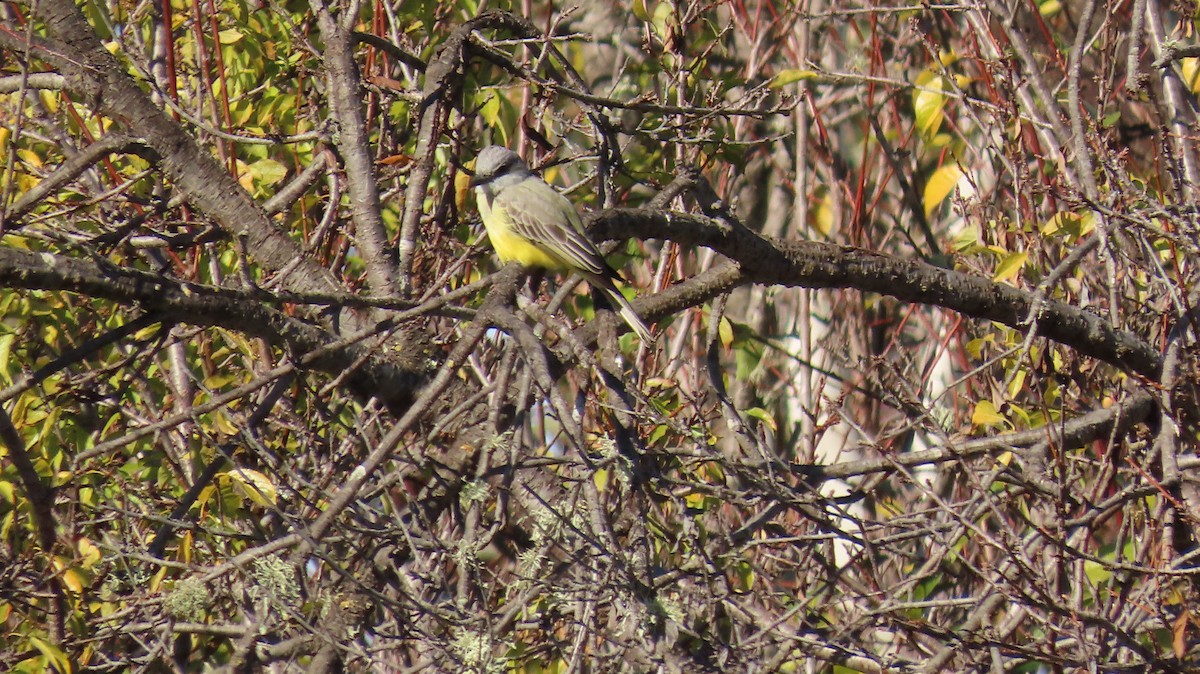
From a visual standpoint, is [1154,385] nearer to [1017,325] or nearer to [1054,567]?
[1017,325]

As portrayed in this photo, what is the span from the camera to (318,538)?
2.39 meters

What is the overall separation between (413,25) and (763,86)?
178 cm

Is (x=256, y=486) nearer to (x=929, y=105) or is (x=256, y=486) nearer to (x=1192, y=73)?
(x=929, y=105)

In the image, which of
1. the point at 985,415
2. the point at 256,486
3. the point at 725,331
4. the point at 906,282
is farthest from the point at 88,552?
the point at 985,415

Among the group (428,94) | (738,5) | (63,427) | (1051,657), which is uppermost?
(738,5)

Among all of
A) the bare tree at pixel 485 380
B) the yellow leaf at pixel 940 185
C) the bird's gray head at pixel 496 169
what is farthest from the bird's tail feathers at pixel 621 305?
the yellow leaf at pixel 940 185

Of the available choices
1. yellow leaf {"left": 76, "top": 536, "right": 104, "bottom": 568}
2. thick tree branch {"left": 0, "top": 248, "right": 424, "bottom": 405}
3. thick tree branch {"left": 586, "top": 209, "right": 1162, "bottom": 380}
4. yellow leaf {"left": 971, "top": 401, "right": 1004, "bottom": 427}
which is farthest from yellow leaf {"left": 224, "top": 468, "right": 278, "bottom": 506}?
yellow leaf {"left": 971, "top": 401, "right": 1004, "bottom": 427}

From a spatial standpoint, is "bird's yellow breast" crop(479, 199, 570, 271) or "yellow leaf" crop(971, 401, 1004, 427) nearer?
"yellow leaf" crop(971, 401, 1004, 427)

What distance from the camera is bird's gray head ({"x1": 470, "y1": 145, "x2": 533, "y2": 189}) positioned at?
17.5ft

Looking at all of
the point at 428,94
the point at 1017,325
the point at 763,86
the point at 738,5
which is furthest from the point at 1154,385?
the point at 738,5

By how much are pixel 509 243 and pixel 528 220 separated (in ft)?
0.41

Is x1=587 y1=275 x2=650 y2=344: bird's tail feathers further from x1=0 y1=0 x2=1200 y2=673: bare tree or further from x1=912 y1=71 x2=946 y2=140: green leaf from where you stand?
x1=912 y1=71 x2=946 y2=140: green leaf

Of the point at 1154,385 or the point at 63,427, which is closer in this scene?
the point at 1154,385

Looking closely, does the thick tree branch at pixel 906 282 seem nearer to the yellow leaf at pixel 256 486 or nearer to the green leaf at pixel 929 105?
the green leaf at pixel 929 105
